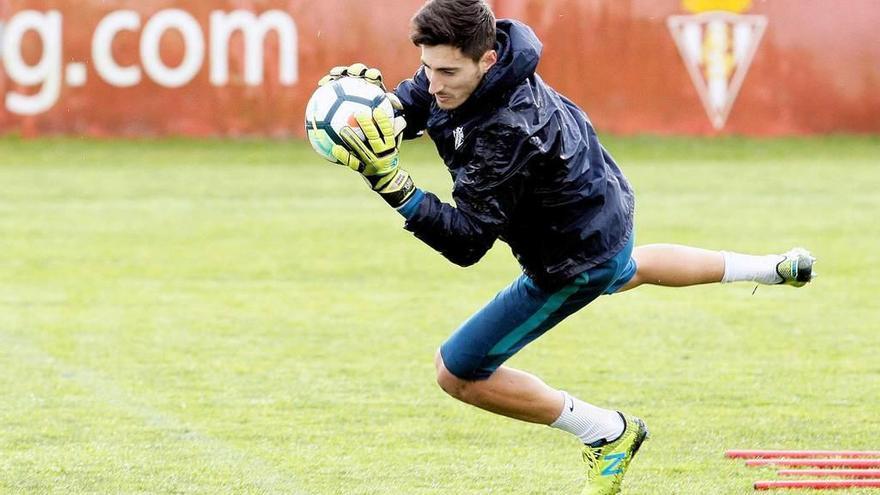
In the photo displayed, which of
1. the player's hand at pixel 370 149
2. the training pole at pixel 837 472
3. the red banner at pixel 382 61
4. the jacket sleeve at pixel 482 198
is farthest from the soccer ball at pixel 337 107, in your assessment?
the red banner at pixel 382 61

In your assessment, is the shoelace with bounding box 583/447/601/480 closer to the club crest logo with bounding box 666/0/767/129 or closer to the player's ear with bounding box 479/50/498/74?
the player's ear with bounding box 479/50/498/74

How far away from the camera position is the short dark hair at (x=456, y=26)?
4836mm

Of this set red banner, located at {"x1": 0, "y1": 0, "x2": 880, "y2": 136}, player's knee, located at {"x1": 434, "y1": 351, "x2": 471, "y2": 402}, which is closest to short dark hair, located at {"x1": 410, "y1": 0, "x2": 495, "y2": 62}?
player's knee, located at {"x1": 434, "y1": 351, "x2": 471, "y2": 402}

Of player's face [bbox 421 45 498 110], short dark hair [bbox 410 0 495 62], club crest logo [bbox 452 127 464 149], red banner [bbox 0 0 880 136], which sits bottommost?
red banner [bbox 0 0 880 136]

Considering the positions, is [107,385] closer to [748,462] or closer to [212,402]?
[212,402]

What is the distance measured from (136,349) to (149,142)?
11.3 metres

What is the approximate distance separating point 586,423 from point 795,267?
47.2 inches

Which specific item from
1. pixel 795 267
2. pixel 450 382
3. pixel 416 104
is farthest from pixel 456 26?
pixel 795 267

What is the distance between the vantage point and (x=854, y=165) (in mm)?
17594

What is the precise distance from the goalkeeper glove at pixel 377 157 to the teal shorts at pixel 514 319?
68 centimetres

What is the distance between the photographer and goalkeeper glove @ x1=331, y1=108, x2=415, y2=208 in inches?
193

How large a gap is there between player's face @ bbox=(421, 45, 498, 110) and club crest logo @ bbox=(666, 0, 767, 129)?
1464 centimetres

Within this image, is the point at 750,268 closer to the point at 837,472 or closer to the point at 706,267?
the point at 706,267

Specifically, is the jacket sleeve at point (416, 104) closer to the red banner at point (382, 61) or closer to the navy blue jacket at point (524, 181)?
the navy blue jacket at point (524, 181)
